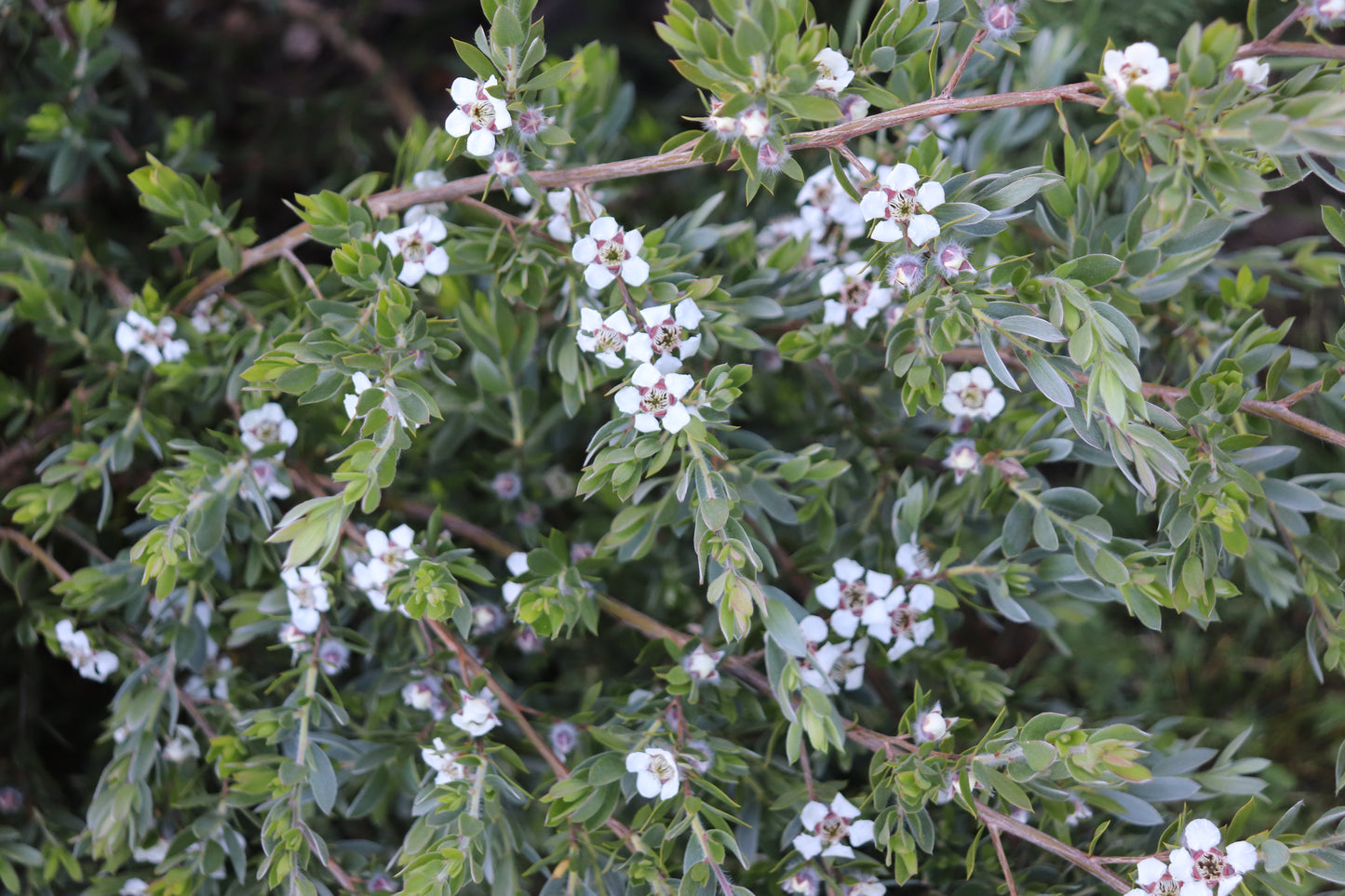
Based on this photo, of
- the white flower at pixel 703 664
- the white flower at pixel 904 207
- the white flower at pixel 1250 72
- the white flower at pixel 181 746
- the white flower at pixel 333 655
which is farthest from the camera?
the white flower at pixel 181 746

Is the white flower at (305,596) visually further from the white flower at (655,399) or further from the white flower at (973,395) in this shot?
the white flower at (973,395)

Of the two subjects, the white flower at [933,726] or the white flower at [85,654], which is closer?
the white flower at [933,726]

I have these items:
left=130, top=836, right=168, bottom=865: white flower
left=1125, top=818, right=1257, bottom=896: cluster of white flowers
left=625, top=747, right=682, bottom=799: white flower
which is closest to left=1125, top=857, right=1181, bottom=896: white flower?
left=1125, top=818, right=1257, bottom=896: cluster of white flowers

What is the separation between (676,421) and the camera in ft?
3.50

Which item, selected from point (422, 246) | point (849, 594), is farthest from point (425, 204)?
point (849, 594)

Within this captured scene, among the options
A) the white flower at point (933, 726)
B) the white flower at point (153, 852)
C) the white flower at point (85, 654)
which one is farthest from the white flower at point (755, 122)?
the white flower at point (153, 852)

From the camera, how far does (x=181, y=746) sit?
151cm

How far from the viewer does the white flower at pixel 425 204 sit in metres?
1.36

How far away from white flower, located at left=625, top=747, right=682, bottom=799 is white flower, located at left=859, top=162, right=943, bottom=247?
67 centimetres

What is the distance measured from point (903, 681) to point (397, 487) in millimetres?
896

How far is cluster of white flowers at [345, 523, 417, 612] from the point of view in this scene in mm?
1305

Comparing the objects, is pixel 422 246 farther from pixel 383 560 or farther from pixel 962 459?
pixel 962 459

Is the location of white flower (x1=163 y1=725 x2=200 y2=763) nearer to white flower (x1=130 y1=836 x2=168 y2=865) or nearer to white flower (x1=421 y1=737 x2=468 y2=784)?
white flower (x1=130 y1=836 x2=168 y2=865)

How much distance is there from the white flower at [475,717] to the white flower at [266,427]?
46 centimetres
